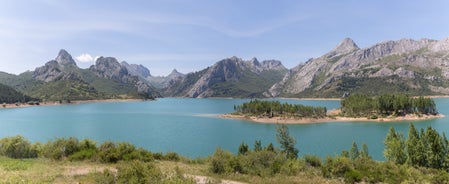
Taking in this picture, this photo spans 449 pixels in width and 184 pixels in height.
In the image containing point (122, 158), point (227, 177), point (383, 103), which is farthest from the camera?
point (383, 103)

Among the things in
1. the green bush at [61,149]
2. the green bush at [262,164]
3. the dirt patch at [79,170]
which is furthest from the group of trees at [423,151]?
the green bush at [61,149]

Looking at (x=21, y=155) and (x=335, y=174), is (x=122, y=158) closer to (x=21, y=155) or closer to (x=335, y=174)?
(x=21, y=155)

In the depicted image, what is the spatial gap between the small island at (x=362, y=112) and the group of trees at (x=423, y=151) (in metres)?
86.9

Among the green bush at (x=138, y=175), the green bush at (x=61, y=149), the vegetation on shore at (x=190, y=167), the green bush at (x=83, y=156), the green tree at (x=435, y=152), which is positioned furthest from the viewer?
the green tree at (x=435, y=152)

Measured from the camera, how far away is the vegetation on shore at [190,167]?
2434cm

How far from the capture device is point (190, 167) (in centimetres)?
3688

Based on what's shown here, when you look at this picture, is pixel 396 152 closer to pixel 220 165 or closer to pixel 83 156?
pixel 220 165

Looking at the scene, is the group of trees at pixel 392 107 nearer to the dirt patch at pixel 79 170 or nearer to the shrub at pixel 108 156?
the shrub at pixel 108 156

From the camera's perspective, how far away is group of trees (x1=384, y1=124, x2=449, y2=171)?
165 ft

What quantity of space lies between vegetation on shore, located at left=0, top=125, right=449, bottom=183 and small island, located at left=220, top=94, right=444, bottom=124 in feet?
319

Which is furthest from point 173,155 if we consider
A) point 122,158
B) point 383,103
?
point 383,103

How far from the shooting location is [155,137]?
99.5 meters

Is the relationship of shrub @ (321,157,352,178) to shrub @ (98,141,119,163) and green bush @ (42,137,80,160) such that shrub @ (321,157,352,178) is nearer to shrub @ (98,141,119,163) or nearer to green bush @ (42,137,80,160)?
shrub @ (98,141,119,163)

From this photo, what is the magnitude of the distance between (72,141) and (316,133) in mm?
86306
